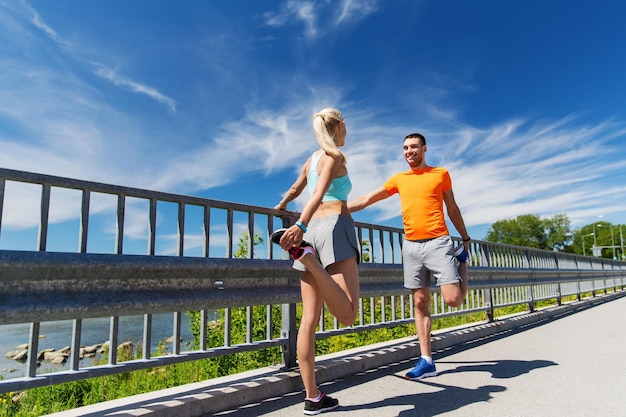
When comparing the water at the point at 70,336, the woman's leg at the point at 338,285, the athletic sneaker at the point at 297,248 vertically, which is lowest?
the water at the point at 70,336

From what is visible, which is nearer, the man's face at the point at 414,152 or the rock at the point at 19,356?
the man's face at the point at 414,152

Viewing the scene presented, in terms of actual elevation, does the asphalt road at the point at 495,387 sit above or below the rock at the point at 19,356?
above

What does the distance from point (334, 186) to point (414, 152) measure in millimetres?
1691

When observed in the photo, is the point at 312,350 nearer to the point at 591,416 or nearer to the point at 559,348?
the point at 591,416

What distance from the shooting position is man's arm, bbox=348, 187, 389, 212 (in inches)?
179

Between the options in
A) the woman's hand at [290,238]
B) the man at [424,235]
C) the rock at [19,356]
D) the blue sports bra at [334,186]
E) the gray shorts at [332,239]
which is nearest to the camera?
the woman's hand at [290,238]

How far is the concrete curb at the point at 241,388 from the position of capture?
9.53ft

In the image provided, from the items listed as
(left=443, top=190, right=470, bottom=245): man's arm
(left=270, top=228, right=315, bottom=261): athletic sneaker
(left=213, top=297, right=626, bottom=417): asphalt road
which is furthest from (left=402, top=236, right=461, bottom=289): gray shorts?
(left=270, top=228, right=315, bottom=261): athletic sneaker

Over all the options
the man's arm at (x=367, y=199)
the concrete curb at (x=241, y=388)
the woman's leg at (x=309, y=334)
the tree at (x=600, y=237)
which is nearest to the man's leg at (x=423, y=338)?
the concrete curb at (x=241, y=388)

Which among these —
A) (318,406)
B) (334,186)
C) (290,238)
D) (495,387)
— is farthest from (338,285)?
(495,387)

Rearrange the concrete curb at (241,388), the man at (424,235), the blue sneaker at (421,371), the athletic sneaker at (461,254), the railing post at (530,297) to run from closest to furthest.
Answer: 1. the concrete curb at (241,388)
2. the blue sneaker at (421,371)
3. the man at (424,235)
4. the athletic sneaker at (461,254)
5. the railing post at (530,297)

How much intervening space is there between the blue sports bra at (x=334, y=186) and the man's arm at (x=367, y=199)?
130cm

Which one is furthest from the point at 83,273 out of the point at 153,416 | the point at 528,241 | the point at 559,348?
the point at 528,241

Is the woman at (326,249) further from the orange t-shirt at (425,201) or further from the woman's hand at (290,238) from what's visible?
the orange t-shirt at (425,201)
